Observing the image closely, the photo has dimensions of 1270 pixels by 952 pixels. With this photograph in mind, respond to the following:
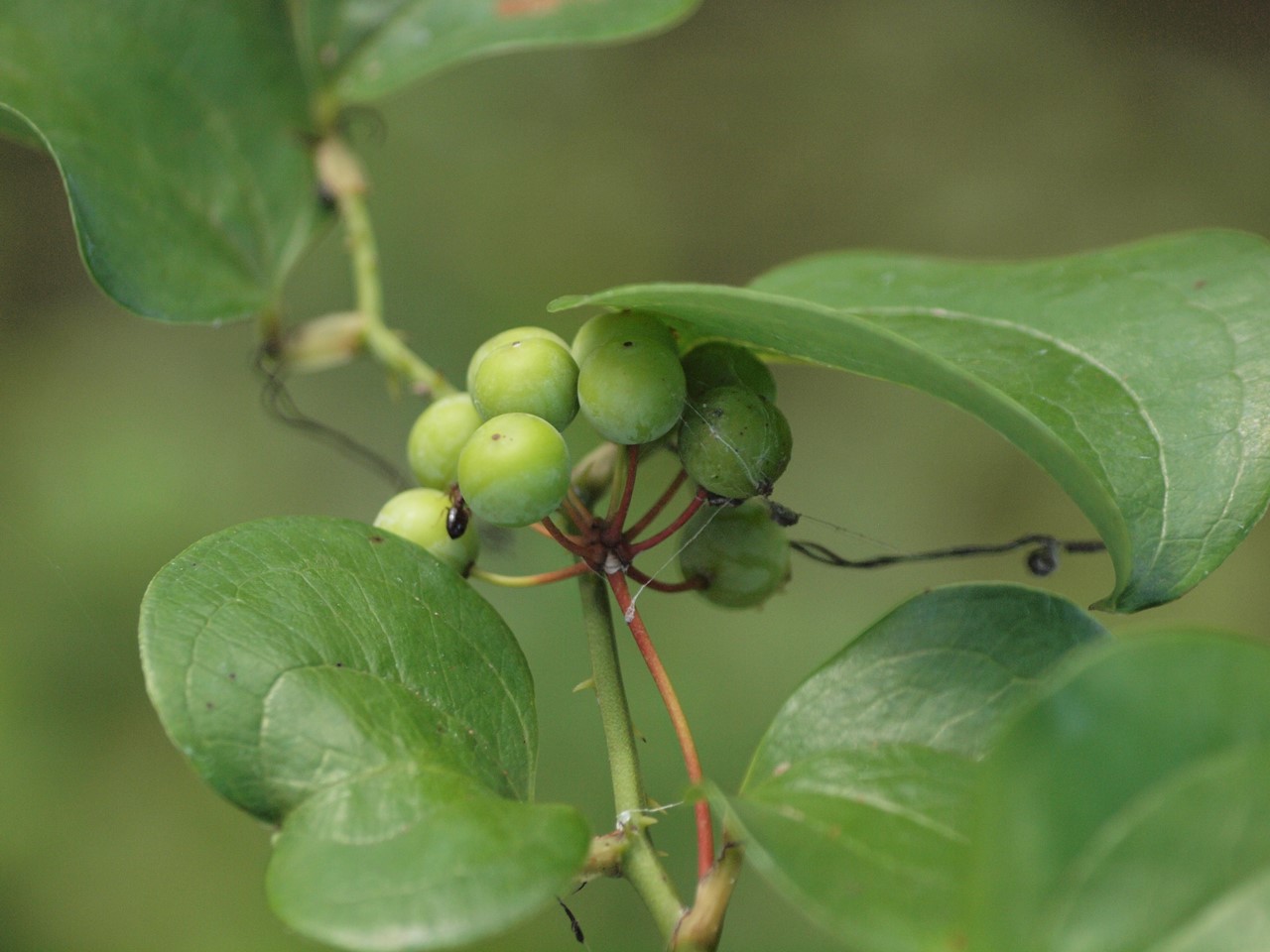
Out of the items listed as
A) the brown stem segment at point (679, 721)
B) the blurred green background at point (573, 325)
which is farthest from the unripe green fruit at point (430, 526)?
the blurred green background at point (573, 325)

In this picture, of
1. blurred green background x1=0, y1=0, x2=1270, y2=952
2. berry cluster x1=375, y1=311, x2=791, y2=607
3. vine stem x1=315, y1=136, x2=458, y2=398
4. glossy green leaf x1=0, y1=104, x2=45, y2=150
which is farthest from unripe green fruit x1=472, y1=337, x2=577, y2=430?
blurred green background x1=0, y1=0, x2=1270, y2=952

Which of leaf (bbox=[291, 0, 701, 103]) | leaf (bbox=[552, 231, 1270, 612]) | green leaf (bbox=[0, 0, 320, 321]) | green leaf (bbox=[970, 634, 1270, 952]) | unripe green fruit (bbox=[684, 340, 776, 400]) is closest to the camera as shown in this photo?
green leaf (bbox=[970, 634, 1270, 952])

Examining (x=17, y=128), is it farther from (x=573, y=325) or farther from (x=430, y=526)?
(x=573, y=325)

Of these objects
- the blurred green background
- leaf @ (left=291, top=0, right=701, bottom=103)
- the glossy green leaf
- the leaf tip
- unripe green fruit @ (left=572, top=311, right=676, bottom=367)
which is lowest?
the blurred green background

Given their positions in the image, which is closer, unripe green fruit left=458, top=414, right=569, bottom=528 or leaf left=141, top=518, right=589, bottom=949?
leaf left=141, top=518, right=589, bottom=949

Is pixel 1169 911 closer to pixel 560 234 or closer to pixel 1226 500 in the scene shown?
pixel 1226 500

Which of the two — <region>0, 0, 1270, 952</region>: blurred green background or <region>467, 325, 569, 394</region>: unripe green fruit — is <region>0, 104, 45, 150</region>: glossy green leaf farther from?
<region>0, 0, 1270, 952</region>: blurred green background

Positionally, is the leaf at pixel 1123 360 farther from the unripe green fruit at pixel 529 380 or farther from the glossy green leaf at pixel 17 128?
the glossy green leaf at pixel 17 128
